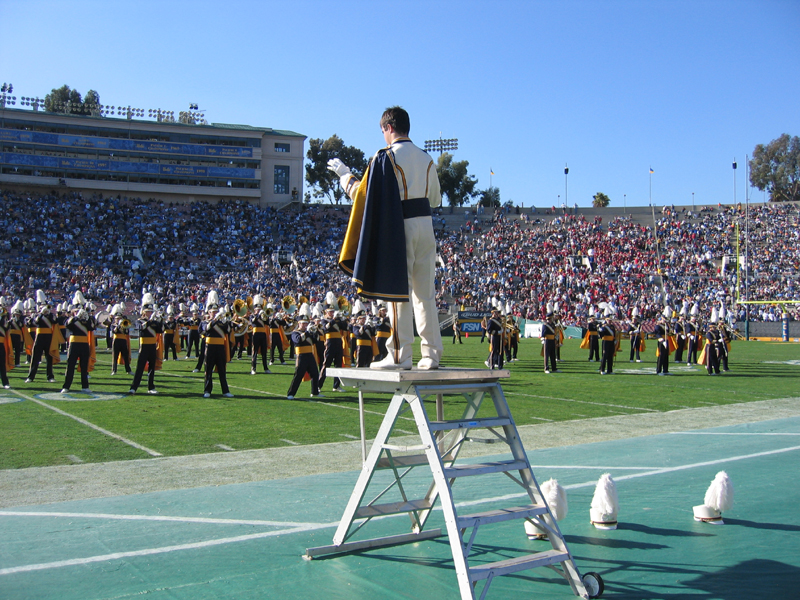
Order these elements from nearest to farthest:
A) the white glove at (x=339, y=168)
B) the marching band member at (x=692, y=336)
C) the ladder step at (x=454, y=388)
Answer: the ladder step at (x=454, y=388) < the white glove at (x=339, y=168) < the marching band member at (x=692, y=336)

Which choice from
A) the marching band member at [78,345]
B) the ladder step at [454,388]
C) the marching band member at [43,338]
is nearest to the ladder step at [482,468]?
the ladder step at [454,388]

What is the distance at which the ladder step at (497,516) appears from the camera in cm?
310

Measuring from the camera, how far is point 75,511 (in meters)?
4.91

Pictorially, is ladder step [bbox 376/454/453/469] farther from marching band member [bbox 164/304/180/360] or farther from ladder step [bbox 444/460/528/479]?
marching band member [bbox 164/304/180/360]

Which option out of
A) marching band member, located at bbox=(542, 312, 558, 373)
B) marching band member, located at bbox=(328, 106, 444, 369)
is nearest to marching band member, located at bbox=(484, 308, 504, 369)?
marching band member, located at bbox=(542, 312, 558, 373)

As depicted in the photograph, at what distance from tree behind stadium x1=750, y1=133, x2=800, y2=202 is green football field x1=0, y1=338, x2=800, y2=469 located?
6245 centimetres

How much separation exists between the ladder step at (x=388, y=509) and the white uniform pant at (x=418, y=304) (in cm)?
85

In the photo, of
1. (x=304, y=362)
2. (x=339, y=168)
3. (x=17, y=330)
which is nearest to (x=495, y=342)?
(x=304, y=362)

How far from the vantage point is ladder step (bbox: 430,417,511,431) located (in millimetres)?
3330

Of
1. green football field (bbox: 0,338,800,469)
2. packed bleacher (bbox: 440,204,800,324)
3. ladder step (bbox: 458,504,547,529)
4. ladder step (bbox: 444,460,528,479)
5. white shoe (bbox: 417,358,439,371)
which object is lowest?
green football field (bbox: 0,338,800,469)

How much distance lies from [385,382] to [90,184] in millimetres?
54449

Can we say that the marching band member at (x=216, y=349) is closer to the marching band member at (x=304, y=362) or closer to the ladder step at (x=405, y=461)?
the marching band member at (x=304, y=362)

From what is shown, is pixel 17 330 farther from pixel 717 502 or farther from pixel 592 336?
pixel 717 502

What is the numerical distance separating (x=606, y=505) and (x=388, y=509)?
1.48 meters
